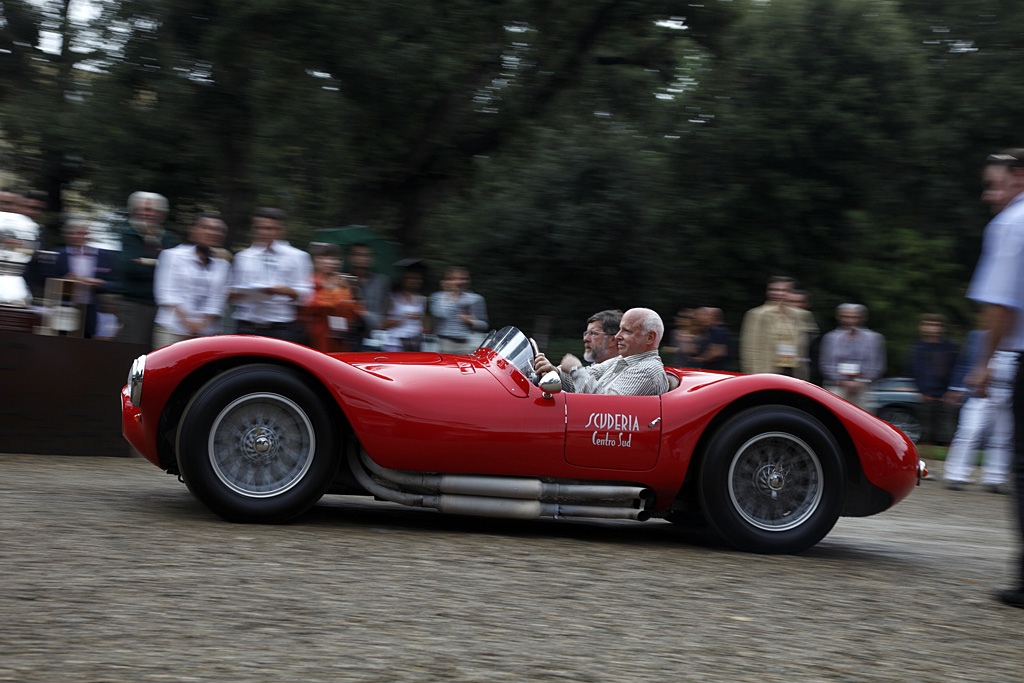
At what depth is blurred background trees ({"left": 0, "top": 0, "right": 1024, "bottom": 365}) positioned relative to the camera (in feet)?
46.6

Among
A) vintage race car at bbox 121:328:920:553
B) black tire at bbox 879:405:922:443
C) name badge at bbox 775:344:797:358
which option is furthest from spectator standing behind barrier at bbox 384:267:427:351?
black tire at bbox 879:405:922:443

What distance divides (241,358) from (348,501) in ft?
5.00

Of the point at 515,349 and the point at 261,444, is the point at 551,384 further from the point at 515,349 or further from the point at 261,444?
the point at 261,444

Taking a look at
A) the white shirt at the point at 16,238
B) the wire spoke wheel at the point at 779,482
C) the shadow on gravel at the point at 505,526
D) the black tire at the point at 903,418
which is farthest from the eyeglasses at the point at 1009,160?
the black tire at the point at 903,418

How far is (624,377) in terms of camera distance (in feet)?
17.2

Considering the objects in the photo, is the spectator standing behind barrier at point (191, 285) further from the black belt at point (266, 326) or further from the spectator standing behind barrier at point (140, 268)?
the spectator standing behind barrier at point (140, 268)

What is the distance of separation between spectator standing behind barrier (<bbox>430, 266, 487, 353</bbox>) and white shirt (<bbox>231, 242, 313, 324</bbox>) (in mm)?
1730

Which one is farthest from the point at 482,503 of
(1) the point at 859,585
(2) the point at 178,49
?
(2) the point at 178,49

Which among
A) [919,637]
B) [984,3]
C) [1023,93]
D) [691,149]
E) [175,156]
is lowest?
[919,637]

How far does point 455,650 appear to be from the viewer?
311 cm

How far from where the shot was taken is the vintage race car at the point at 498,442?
15.5 feet

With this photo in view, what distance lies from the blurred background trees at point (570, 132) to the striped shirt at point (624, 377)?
9807 millimetres

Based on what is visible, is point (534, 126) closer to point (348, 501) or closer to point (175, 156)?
point (175, 156)

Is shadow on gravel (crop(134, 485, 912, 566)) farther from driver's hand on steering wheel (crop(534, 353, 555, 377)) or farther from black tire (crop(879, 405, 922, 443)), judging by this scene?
black tire (crop(879, 405, 922, 443))
